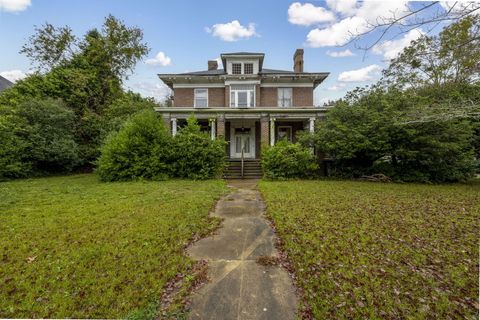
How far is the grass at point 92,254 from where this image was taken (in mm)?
2205

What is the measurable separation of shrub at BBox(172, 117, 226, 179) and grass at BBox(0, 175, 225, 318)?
4.96m

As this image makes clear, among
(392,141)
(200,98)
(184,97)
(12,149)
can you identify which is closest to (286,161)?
(392,141)

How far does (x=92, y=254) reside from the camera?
3.18 m

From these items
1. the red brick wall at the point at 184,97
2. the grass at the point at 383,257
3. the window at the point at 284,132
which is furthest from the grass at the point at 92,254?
the red brick wall at the point at 184,97

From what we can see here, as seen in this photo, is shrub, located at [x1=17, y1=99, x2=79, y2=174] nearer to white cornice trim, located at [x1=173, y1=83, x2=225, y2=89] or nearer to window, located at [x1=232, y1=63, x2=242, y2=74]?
white cornice trim, located at [x1=173, y1=83, x2=225, y2=89]

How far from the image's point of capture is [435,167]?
36.0 ft

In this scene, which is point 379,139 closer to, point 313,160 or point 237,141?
point 313,160

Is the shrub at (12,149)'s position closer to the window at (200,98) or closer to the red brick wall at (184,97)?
the red brick wall at (184,97)

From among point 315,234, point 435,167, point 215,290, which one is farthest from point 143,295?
point 435,167

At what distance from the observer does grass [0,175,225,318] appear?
86.8 inches

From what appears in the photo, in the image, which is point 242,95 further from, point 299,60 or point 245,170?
point 245,170

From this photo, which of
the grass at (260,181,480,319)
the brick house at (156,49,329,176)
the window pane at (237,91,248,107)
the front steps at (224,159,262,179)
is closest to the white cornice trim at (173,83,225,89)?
the brick house at (156,49,329,176)

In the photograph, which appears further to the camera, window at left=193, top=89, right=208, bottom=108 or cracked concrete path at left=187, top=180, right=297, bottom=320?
window at left=193, top=89, right=208, bottom=108

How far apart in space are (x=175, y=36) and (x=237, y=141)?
365 inches
